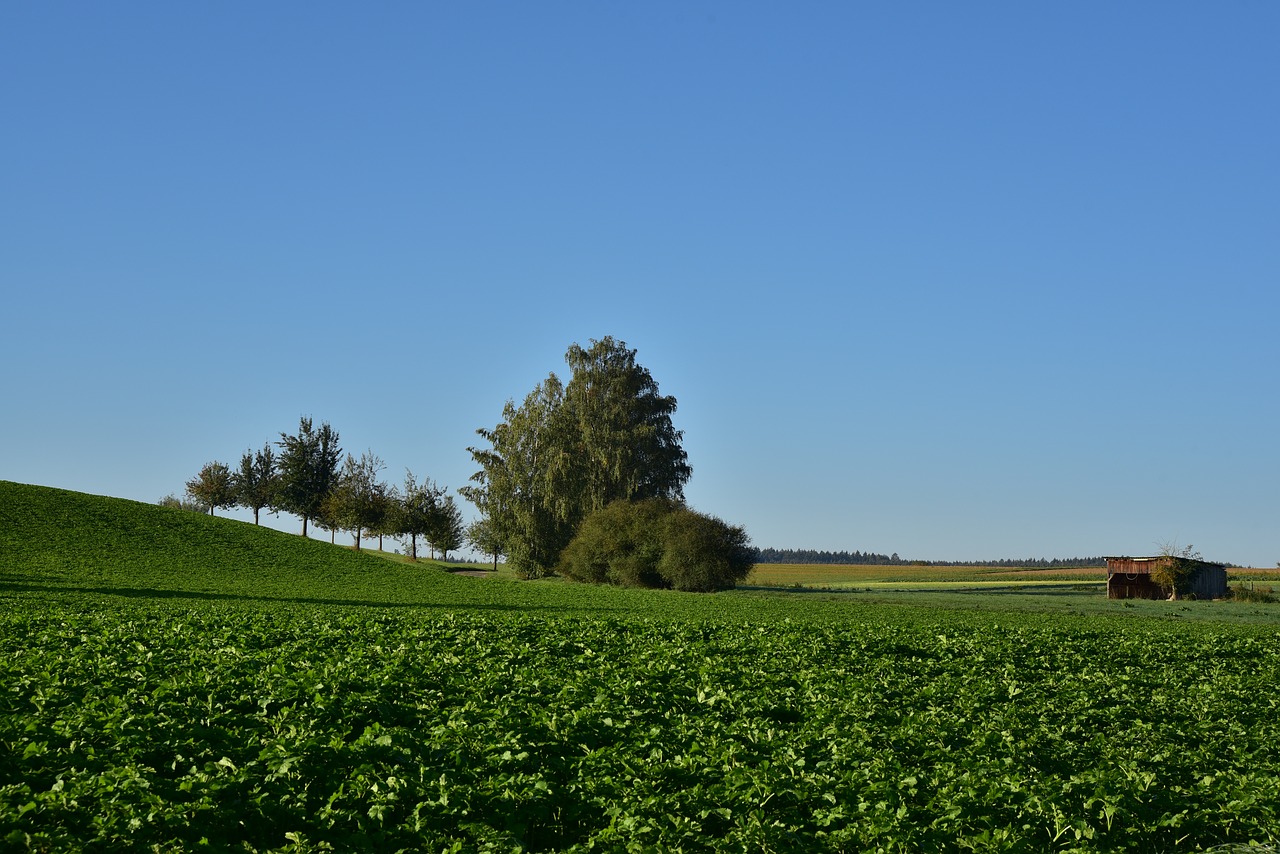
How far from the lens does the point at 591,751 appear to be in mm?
12242

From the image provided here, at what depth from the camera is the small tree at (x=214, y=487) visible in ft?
334

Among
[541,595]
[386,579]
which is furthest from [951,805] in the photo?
[386,579]

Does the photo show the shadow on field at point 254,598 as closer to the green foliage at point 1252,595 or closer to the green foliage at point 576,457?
the green foliage at point 576,457

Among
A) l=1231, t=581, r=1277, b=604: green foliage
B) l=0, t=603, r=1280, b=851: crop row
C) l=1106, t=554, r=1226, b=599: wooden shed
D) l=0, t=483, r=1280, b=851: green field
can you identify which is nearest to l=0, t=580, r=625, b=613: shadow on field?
l=0, t=483, r=1280, b=851: green field

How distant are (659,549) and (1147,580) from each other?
34668 millimetres

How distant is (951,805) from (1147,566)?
65.6 metres

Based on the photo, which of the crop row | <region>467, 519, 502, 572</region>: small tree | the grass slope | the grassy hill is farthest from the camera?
<region>467, 519, 502, 572</region>: small tree

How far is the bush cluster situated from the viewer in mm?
63500

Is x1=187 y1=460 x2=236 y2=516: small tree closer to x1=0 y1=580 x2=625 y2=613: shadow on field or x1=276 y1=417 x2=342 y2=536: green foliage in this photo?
x1=276 y1=417 x2=342 y2=536: green foliage

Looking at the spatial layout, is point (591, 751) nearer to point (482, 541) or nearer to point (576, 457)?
point (576, 457)

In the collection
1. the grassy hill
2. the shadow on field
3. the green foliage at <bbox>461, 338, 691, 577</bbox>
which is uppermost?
the green foliage at <bbox>461, 338, 691, 577</bbox>

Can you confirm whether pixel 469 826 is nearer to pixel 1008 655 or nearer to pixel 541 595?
pixel 1008 655

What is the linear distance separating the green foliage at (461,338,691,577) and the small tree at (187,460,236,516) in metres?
37.2

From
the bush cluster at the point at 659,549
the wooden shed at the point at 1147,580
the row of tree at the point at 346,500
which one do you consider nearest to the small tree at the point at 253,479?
the row of tree at the point at 346,500
